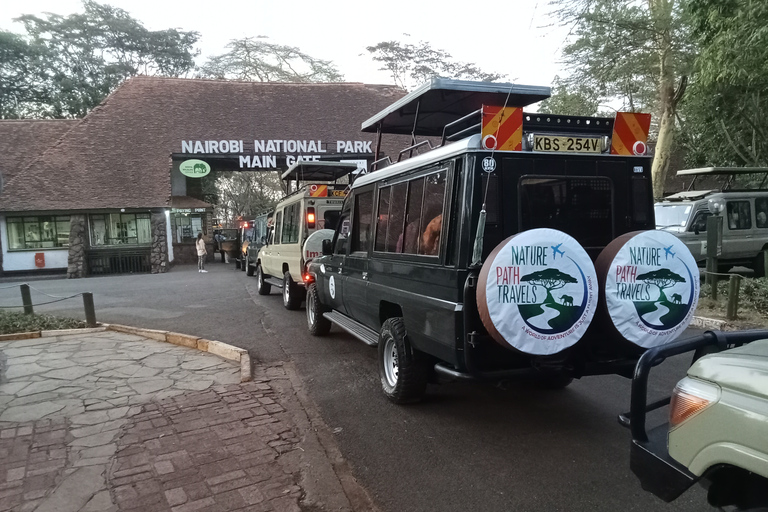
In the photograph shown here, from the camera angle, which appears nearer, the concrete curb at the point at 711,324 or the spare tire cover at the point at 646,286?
the spare tire cover at the point at 646,286

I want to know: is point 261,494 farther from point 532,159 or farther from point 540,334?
point 532,159

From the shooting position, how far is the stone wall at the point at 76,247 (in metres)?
22.2

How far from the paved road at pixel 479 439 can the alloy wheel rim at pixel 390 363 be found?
0.22m

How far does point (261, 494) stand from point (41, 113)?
37253mm

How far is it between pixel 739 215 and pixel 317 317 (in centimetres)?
1132

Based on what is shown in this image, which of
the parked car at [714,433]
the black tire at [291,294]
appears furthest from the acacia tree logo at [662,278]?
Result: the black tire at [291,294]

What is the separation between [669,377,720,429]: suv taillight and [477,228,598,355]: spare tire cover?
141cm

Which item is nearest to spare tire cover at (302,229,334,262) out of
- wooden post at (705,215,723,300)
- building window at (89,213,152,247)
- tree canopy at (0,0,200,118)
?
wooden post at (705,215,723,300)

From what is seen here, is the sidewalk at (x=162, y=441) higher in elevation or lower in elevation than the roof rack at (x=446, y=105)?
lower

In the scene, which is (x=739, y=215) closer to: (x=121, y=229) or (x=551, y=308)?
(x=551, y=308)

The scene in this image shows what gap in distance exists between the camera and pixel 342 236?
7262 millimetres

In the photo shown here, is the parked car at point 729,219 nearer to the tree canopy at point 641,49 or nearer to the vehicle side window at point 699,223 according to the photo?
the vehicle side window at point 699,223

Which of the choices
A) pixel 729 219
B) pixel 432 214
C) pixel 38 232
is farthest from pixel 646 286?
pixel 38 232

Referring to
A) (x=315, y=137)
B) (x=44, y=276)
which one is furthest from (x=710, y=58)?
(x=44, y=276)
